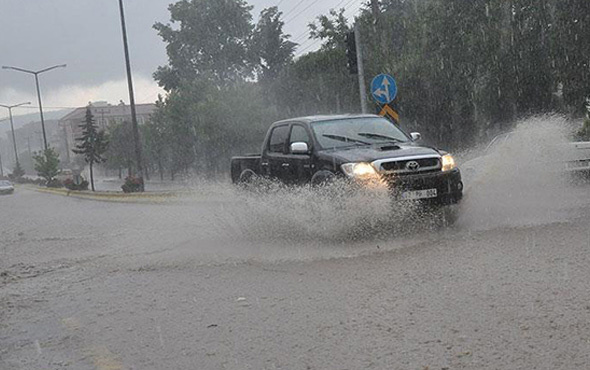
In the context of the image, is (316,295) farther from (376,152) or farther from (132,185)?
(132,185)

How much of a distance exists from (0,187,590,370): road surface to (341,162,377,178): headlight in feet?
1.18

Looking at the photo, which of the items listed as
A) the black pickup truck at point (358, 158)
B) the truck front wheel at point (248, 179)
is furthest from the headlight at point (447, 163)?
the truck front wheel at point (248, 179)

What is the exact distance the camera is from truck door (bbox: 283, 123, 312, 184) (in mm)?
9234

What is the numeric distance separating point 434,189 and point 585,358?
15.7 feet

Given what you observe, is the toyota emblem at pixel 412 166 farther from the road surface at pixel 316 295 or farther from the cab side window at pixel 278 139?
the cab side window at pixel 278 139

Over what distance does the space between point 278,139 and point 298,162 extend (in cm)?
121

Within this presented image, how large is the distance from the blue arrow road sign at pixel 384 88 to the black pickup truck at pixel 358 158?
523 cm

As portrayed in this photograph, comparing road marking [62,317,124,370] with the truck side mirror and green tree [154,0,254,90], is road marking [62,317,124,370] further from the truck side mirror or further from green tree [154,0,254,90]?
green tree [154,0,254,90]

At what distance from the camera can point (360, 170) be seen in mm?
8305

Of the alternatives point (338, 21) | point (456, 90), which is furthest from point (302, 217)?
point (338, 21)

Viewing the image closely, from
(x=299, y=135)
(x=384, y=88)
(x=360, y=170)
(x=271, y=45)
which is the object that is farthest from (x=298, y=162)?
(x=271, y=45)

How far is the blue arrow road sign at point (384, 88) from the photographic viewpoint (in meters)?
15.4

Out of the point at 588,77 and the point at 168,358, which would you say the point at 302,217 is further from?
the point at 588,77

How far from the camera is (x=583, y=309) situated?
4.77 m
